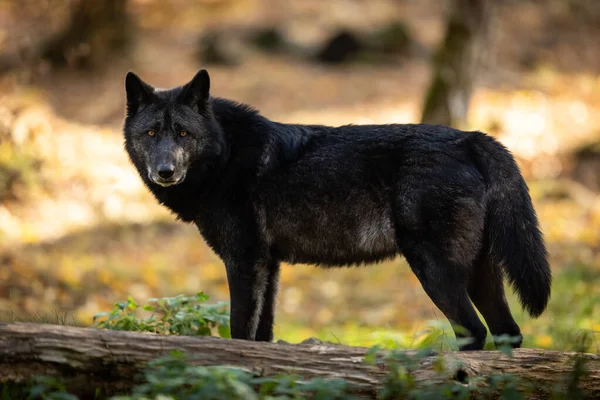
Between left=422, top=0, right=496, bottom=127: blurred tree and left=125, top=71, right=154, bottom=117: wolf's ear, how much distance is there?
779cm

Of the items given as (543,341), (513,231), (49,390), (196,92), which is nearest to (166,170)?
(196,92)

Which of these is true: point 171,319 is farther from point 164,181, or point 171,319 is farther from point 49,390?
point 49,390

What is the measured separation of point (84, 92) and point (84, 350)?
44.3 feet

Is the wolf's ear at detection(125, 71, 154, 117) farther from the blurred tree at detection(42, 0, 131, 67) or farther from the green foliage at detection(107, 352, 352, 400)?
the blurred tree at detection(42, 0, 131, 67)

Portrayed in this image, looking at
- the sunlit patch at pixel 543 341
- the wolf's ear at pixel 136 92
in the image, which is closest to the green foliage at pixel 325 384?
the wolf's ear at pixel 136 92

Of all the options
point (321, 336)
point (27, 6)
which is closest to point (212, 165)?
point (321, 336)

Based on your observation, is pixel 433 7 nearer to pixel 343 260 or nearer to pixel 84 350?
pixel 343 260

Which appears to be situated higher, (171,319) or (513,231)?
(513,231)

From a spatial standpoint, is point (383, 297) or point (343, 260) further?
point (383, 297)

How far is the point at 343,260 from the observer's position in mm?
5359

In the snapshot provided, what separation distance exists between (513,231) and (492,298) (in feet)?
2.02

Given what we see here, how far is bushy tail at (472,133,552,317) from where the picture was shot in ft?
15.6

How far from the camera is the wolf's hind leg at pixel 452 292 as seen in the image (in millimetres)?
4770

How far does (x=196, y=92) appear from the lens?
551 cm
